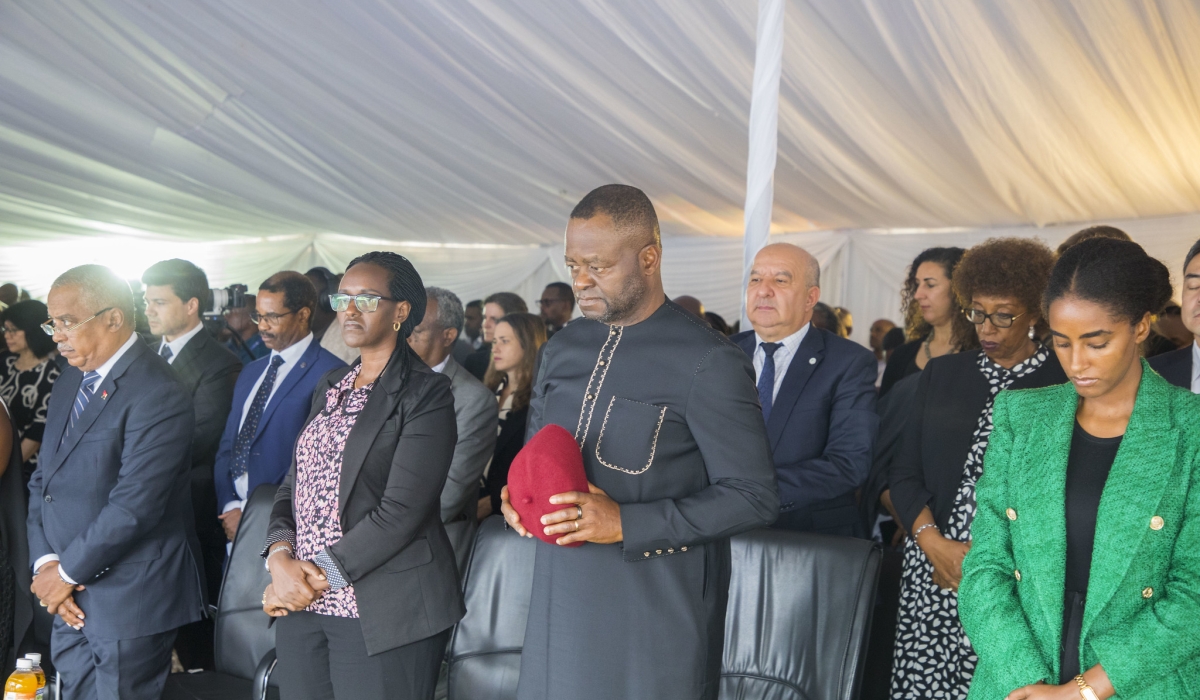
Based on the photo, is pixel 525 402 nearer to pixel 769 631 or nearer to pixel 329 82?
pixel 769 631

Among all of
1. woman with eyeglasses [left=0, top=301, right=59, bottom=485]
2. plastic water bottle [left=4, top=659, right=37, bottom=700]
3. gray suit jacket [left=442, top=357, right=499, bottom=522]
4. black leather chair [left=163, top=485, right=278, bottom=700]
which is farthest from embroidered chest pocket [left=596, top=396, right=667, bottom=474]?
woman with eyeglasses [left=0, top=301, right=59, bottom=485]

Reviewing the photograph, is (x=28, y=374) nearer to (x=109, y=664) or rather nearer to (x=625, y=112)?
(x=109, y=664)

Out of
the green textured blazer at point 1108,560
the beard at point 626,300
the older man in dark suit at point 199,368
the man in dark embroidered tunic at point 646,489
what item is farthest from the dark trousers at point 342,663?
the older man in dark suit at point 199,368

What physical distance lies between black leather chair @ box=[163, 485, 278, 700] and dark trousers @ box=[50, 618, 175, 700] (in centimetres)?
8

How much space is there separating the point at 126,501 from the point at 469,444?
1.05 metres

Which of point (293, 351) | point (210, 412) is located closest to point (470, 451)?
point (293, 351)

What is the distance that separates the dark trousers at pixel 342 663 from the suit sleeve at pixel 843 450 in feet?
3.53

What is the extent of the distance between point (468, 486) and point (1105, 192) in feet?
20.3

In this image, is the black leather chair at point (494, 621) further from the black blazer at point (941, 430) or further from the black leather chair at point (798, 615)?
the black blazer at point (941, 430)

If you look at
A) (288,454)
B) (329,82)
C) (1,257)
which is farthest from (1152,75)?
(1,257)

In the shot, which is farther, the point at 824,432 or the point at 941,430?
the point at 824,432

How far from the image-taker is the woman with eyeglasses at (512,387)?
379 centimetres

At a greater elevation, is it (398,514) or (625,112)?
(625,112)

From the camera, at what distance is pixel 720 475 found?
170cm
